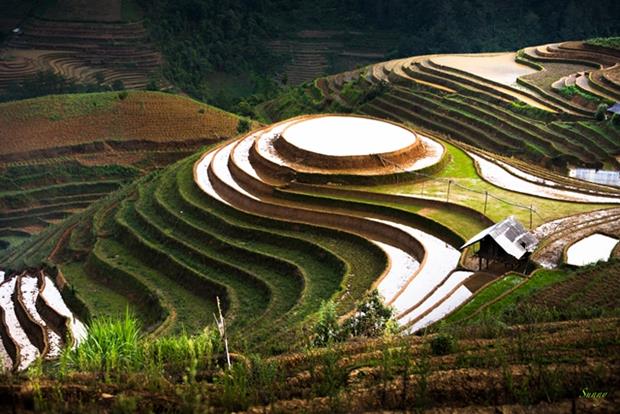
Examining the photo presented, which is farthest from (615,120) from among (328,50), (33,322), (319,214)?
(328,50)

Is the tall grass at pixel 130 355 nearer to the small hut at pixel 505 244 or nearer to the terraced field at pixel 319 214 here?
the terraced field at pixel 319 214

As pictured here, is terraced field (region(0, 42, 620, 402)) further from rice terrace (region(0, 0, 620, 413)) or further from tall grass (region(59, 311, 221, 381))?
tall grass (region(59, 311, 221, 381))

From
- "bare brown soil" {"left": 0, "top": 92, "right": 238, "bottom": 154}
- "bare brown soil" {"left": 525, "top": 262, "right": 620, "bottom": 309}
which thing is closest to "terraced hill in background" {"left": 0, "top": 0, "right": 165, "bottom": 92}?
"bare brown soil" {"left": 0, "top": 92, "right": 238, "bottom": 154}

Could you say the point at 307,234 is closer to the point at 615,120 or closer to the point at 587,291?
the point at 587,291

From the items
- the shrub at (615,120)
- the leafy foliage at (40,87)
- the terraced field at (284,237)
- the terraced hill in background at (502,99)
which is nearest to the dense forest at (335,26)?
the leafy foliage at (40,87)

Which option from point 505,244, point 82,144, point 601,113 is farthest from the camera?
point 82,144
